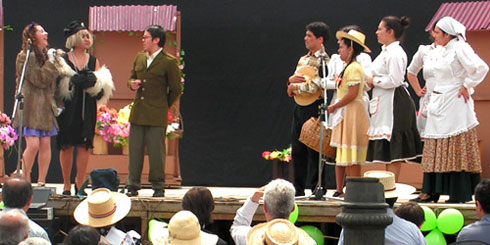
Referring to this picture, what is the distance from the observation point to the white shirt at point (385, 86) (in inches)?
308

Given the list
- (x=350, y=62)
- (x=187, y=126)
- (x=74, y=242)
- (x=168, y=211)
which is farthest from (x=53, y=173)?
(x=74, y=242)

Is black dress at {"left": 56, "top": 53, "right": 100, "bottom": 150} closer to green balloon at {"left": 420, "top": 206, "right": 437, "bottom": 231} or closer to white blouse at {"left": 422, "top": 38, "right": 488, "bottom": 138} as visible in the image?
white blouse at {"left": 422, "top": 38, "right": 488, "bottom": 138}

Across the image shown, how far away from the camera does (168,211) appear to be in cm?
759

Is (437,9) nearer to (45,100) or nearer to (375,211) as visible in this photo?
(45,100)

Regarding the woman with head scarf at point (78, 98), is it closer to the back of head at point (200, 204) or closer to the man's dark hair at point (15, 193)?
the man's dark hair at point (15, 193)

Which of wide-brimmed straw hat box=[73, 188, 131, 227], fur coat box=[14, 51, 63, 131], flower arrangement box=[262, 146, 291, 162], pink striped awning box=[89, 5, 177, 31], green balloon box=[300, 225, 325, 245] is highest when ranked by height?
pink striped awning box=[89, 5, 177, 31]

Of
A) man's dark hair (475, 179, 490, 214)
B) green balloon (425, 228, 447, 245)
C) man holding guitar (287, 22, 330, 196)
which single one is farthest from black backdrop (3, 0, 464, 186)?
man's dark hair (475, 179, 490, 214)

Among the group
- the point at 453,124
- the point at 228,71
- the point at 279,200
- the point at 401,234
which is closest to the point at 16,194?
the point at 279,200

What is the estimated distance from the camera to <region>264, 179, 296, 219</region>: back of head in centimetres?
524

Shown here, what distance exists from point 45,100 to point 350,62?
2615mm

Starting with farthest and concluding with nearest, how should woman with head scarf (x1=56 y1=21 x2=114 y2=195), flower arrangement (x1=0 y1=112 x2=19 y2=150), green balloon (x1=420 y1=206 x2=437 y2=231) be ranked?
flower arrangement (x1=0 y1=112 x2=19 y2=150) < woman with head scarf (x1=56 y1=21 x2=114 y2=195) < green balloon (x1=420 y1=206 x2=437 y2=231)

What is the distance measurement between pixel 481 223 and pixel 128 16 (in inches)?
242

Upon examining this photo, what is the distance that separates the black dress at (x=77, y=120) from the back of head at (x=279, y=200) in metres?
3.32

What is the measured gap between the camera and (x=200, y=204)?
5.77 metres
